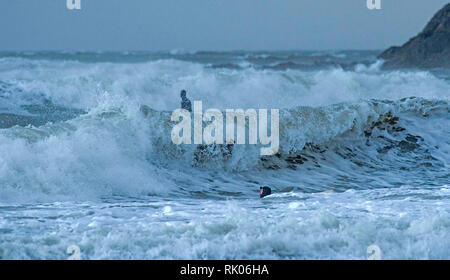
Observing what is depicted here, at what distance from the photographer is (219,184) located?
31.2 feet

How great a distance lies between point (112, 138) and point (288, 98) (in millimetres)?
10069

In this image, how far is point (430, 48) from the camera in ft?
124

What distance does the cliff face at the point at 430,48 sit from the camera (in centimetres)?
3650

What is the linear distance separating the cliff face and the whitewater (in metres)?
20.9

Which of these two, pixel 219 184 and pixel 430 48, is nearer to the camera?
pixel 219 184

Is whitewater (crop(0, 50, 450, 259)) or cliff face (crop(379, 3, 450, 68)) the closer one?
whitewater (crop(0, 50, 450, 259))

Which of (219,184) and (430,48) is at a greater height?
(430,48)

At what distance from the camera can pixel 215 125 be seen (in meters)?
11.5

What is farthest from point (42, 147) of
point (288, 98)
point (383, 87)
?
point (383, 87)

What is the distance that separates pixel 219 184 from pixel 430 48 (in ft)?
104

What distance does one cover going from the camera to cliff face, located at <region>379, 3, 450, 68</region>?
36500 mm

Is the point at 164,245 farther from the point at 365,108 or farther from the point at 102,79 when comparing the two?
the point at 102,79

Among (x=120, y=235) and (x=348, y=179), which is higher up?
(x=120, y=235)

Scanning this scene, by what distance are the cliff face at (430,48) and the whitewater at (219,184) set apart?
2092cm
